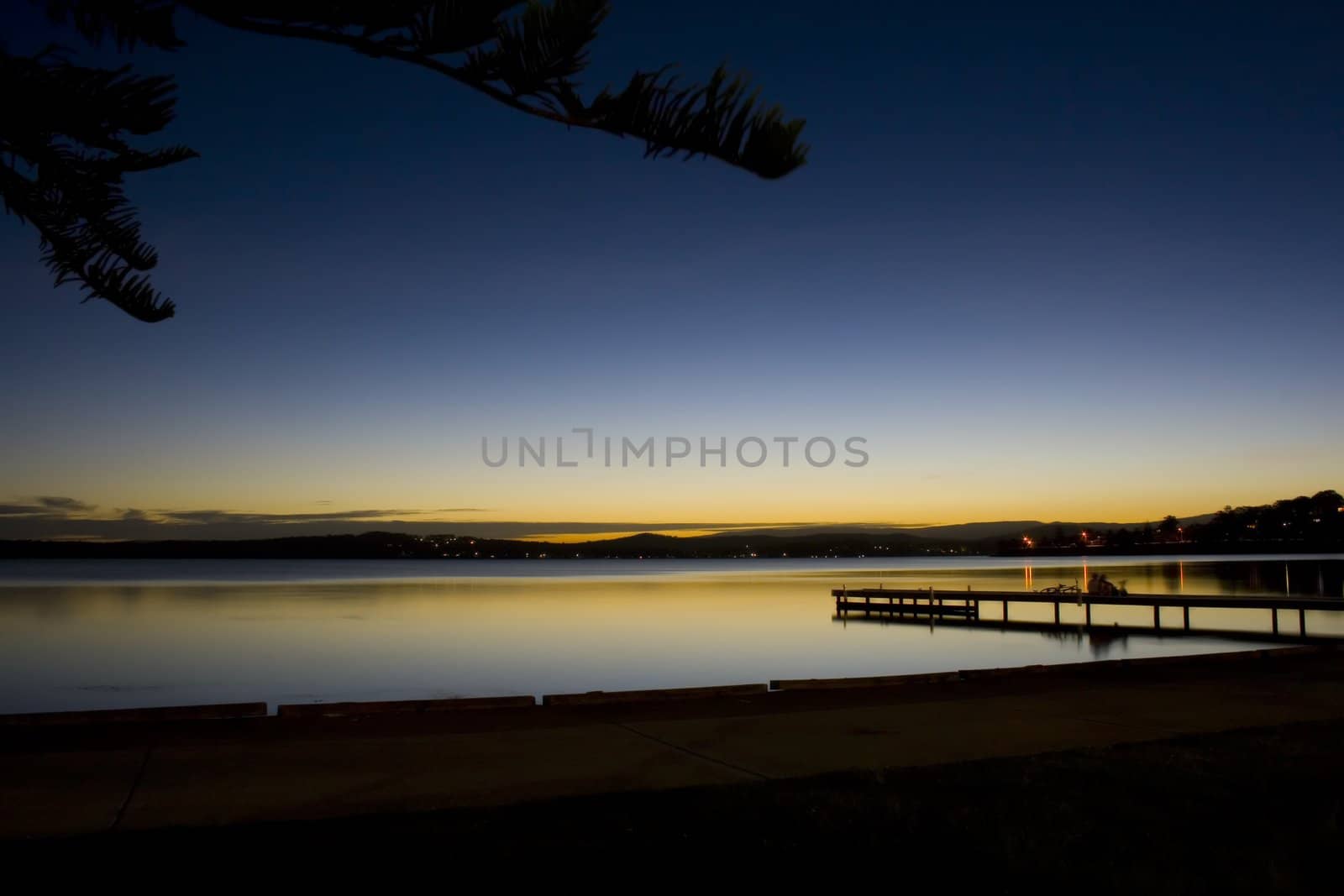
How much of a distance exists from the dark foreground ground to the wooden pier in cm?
Answer: 3051

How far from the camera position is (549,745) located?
8.94m

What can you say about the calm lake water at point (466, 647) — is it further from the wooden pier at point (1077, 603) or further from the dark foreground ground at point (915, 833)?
the dark foreground ground at point (915, 833)

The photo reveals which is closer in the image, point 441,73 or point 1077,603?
point 441,73

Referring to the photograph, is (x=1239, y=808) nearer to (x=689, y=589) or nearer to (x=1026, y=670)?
(x=1026, y=670)

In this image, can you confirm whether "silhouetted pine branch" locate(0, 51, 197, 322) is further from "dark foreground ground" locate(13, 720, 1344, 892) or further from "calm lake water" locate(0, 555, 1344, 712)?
"calm lake water" locate(0, 555, 1344, 712)

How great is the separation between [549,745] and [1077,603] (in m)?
39.9

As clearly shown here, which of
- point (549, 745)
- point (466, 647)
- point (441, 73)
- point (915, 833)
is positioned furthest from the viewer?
point (466, 647)

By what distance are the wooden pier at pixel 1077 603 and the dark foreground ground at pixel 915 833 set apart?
100 feet

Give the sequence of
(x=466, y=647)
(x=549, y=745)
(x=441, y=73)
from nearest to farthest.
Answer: (x=441, y=73), (x=549, y=745), (x=466, y=647)

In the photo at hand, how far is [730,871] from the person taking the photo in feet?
17.0

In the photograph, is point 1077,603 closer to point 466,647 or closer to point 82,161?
point 466,647

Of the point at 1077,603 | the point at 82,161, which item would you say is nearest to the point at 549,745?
the point at 82,161

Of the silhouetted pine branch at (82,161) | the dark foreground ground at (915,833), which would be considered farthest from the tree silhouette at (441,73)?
the dark foreground ground at (915,833)

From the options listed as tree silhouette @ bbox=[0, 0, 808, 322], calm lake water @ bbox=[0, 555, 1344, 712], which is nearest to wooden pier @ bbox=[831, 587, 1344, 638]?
calm lake water @ bbox=[0, 555, 1344, 712]
